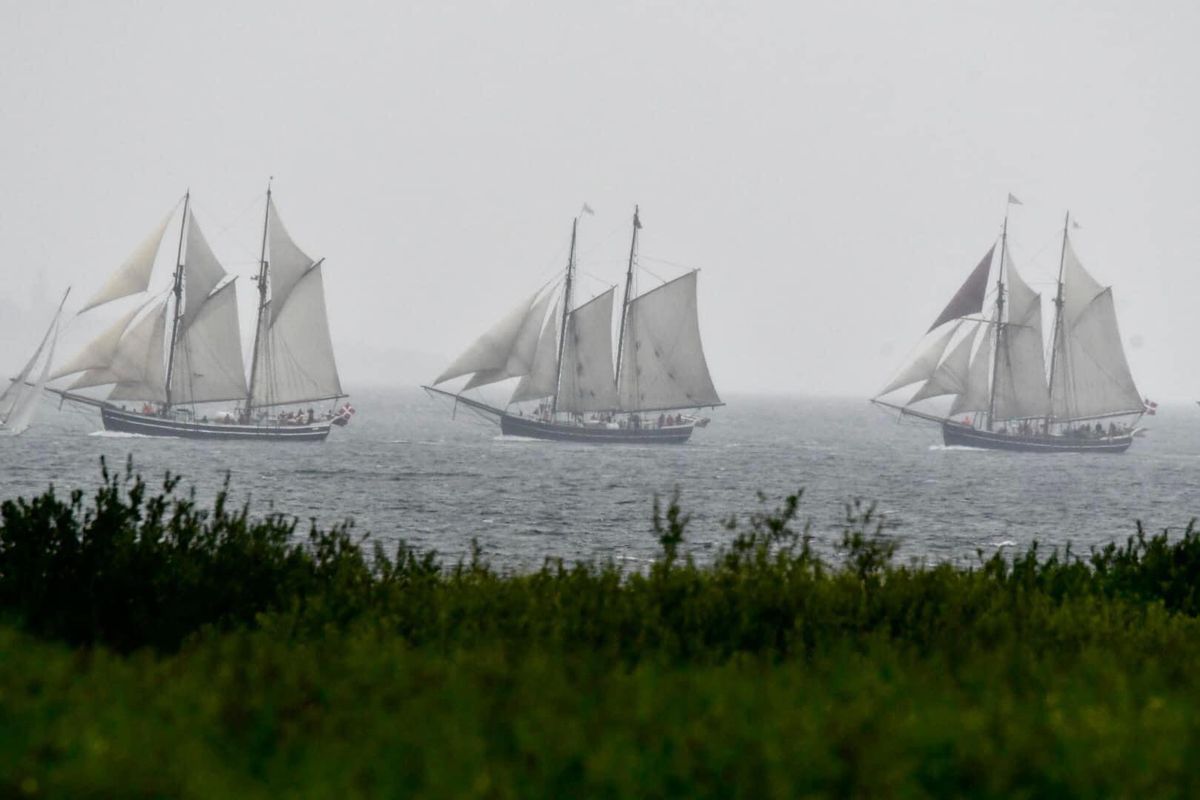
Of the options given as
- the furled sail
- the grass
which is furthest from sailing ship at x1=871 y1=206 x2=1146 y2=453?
the grass

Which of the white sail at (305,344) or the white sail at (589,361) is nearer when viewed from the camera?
the white sail at (305,344)

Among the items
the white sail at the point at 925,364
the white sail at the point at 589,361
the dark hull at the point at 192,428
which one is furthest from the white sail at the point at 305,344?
the white sail at the point at 925,364

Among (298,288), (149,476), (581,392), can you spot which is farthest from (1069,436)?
(149,476)

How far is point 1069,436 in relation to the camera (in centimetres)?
10294

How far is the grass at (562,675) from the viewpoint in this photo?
225 inches

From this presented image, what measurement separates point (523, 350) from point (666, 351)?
8.69m

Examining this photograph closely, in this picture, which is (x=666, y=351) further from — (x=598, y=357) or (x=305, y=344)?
(x=305, y=344)

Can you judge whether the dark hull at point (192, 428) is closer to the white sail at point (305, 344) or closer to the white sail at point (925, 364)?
the white sail at point (305, 344)

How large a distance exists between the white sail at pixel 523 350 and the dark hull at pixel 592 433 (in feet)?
34.3

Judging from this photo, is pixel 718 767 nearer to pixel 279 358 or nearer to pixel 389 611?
pixel 389 611

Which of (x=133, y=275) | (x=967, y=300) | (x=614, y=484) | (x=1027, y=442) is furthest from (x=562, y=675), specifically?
(x=1027, y=442)

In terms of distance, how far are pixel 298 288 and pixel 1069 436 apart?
55.4m

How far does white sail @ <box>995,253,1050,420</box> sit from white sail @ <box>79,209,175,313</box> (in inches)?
2073

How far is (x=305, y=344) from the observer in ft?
272
